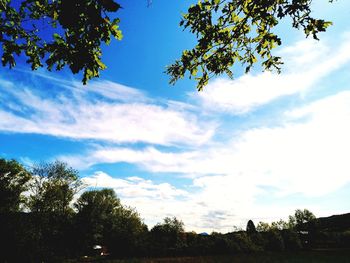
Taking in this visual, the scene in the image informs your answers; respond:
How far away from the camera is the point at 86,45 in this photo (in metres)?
5.38

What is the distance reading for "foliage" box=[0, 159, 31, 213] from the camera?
47622 mm

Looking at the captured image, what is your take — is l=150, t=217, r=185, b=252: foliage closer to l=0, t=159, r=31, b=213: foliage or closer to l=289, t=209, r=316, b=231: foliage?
l=0, t=159, r=31, b=213: foliage

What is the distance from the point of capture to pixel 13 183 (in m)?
49.8

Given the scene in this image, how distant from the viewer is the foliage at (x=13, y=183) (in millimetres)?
47622

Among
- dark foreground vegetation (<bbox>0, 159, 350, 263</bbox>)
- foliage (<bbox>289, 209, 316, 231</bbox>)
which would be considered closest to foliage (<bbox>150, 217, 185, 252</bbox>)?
dark foreground vegetation (<bbox>0, 159, 350, 263</bbox>)

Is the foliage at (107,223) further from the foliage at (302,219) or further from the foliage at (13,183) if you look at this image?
the foliage at (302,219)

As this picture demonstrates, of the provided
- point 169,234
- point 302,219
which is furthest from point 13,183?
point 302,219

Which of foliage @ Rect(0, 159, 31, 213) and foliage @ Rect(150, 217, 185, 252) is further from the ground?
foliage @ Rect(0, 159, 31, 213)

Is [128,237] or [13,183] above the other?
[13,183]

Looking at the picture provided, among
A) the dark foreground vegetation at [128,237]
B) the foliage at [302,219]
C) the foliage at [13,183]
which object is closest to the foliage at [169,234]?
the dark foreground vegetation at [128,237]

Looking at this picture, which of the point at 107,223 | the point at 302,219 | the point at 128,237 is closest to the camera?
the point at 128,237

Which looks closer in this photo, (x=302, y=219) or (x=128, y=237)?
(x=128, y=237)

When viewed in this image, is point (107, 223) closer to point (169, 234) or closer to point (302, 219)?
point (169, 234)

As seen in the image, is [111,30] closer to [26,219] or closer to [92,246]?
[26,219]
